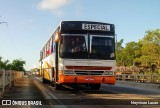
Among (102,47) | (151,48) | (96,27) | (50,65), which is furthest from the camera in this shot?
(151,48)

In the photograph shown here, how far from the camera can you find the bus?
61.7ft

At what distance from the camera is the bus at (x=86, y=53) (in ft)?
61.7

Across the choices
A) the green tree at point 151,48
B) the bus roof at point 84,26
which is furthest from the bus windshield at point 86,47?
the green tree at point 151,48

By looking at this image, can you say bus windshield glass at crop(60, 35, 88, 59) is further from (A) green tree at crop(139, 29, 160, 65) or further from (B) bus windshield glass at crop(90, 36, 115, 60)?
(A) green tree at crop(139, 29, 160, 65)

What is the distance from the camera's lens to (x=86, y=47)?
1908 centimetres

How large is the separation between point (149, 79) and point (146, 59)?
1835 inches

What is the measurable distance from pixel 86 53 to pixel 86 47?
319 millimetres

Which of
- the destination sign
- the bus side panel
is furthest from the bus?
the bus side panel

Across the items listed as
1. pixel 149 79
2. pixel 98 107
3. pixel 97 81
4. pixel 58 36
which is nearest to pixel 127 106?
pixel 98 107

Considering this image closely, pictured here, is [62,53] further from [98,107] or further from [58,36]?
[98,107]

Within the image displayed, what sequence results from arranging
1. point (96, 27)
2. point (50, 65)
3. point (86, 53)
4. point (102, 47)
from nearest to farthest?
point (86, 53)
point (102, 47)
point (96, 27)
point (50, 65)

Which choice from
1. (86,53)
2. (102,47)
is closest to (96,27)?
(102,47)

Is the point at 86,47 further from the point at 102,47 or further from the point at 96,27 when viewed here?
the point at 96,27

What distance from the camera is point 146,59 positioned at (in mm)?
82375
